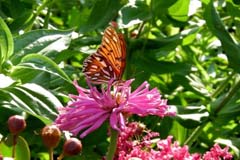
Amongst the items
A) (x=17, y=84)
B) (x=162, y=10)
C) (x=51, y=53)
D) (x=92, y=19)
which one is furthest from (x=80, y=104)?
(x=162, y=10)

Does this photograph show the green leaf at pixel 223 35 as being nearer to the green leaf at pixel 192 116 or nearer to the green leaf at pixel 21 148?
the green leaf at pixel 192 116

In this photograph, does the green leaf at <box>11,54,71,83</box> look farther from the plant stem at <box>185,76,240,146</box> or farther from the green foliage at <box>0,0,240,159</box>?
the plant stem at <box>185,76,240,146</box>

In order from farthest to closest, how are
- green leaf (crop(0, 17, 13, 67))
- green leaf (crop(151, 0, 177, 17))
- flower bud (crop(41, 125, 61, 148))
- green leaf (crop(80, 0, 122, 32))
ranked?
green leaf (crop(151, 0, 177, 17)), green leaf (crop(80, 0, 122, 32)), green leaf (crop(0, 17, 13, 67)), flower bud (crop(41, 125, 61, 148))

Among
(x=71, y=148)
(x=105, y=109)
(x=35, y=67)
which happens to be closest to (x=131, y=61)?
(x=35, y=67)

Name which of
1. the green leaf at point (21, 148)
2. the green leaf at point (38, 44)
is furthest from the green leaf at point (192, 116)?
the green leaf at point (21, 148)

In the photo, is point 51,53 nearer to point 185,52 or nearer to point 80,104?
point 80,104

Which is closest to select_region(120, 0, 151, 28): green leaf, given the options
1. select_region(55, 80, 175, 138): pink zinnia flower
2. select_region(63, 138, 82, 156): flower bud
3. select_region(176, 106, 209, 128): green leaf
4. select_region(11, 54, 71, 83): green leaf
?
select_region(176, 106, 209, 128): green leaf
